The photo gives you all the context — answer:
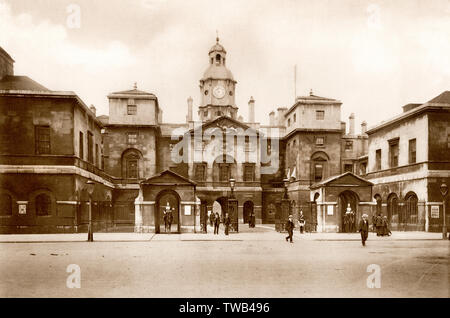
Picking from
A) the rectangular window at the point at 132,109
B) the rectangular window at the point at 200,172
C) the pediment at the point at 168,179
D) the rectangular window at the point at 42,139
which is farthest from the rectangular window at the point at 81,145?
the rectangular window at the point at 200,172

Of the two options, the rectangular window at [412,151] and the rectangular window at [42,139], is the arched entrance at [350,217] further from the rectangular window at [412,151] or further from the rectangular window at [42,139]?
the rectangular window at [42,139]

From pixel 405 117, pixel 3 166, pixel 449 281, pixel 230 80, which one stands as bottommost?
pixel 449 281

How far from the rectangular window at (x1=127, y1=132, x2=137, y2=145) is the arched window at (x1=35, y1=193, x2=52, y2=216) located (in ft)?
60.9

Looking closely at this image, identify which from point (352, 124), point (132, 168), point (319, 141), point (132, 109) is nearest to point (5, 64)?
point (132, 109)

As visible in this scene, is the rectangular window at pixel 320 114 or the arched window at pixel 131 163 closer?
the arched window at pixel 131 163

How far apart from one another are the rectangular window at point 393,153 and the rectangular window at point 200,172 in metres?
20.5

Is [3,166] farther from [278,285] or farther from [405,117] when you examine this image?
[405,117]

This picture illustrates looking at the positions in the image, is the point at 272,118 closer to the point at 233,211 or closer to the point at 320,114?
the point at 320,114

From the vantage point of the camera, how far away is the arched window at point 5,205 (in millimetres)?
25375

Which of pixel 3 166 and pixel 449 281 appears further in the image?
pixel 3 166
